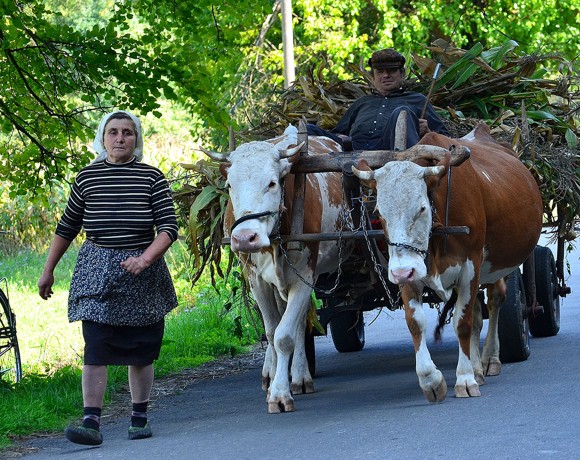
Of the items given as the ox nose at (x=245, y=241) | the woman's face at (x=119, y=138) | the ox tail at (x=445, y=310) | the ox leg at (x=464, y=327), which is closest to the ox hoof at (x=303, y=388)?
the ox tail at (x=445, y=310)

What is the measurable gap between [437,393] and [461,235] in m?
1.08

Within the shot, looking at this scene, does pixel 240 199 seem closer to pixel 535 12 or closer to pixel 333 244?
pixel 333 244

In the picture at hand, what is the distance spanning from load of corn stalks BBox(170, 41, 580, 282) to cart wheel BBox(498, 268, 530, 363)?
0.91 metres

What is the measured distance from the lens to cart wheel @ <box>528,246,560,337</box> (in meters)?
10.8

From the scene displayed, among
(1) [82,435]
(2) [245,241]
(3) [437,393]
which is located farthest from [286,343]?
(1) [82,435]

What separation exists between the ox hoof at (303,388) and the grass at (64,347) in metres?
0.81

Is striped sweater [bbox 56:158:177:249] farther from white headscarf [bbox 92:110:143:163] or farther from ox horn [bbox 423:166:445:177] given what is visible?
ox horn [bbox 423:166:445:177]

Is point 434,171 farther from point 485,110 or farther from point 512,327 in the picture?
point 485,110

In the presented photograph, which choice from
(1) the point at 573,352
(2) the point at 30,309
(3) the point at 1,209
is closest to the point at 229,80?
(3) the point at 1,209

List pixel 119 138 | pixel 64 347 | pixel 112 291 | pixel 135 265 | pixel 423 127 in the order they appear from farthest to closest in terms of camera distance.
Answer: pixel 64 347 → pixel 423 127 → pixel 119 138 → pixel 112 291 → pixel 135 265

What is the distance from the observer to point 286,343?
26.5 feet

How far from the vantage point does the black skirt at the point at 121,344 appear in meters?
7.26

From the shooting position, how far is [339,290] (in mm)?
9086

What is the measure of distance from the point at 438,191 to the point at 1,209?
737 inches
